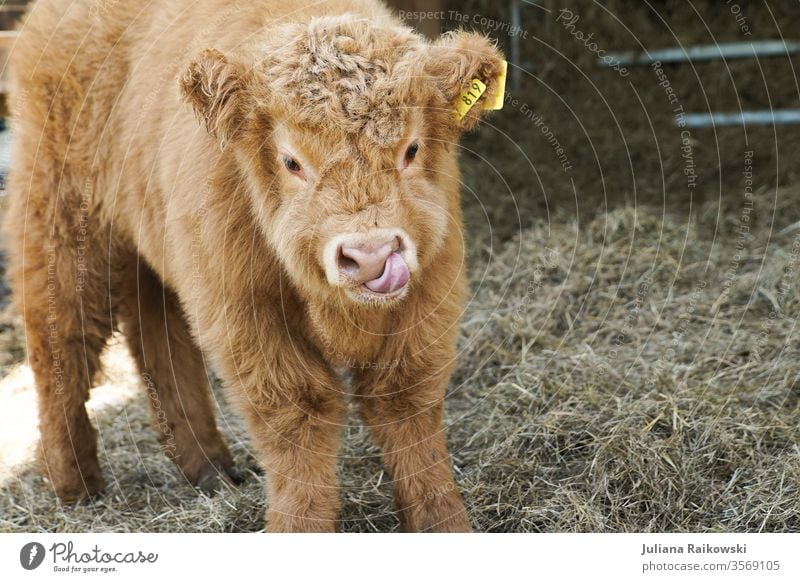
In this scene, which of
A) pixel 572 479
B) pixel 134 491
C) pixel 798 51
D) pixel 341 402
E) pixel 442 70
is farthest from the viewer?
pixel 798 51

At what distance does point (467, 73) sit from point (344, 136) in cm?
53

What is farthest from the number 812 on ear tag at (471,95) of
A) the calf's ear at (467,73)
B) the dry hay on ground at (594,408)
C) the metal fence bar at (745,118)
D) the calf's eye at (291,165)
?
the metal fence bar at (745,118)

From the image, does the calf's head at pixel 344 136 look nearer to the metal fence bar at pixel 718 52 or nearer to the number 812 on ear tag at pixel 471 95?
the number 812 on ear tag at pixel 471 95

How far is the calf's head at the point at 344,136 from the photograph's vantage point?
3.05m

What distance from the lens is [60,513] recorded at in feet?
14.3

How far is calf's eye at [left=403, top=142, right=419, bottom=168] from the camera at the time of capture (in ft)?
10.6

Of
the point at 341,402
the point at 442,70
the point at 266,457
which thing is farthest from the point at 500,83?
the point at 266,457

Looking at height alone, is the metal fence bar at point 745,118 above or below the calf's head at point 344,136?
below

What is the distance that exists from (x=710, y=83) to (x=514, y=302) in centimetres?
354

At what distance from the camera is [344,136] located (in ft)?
10.1
